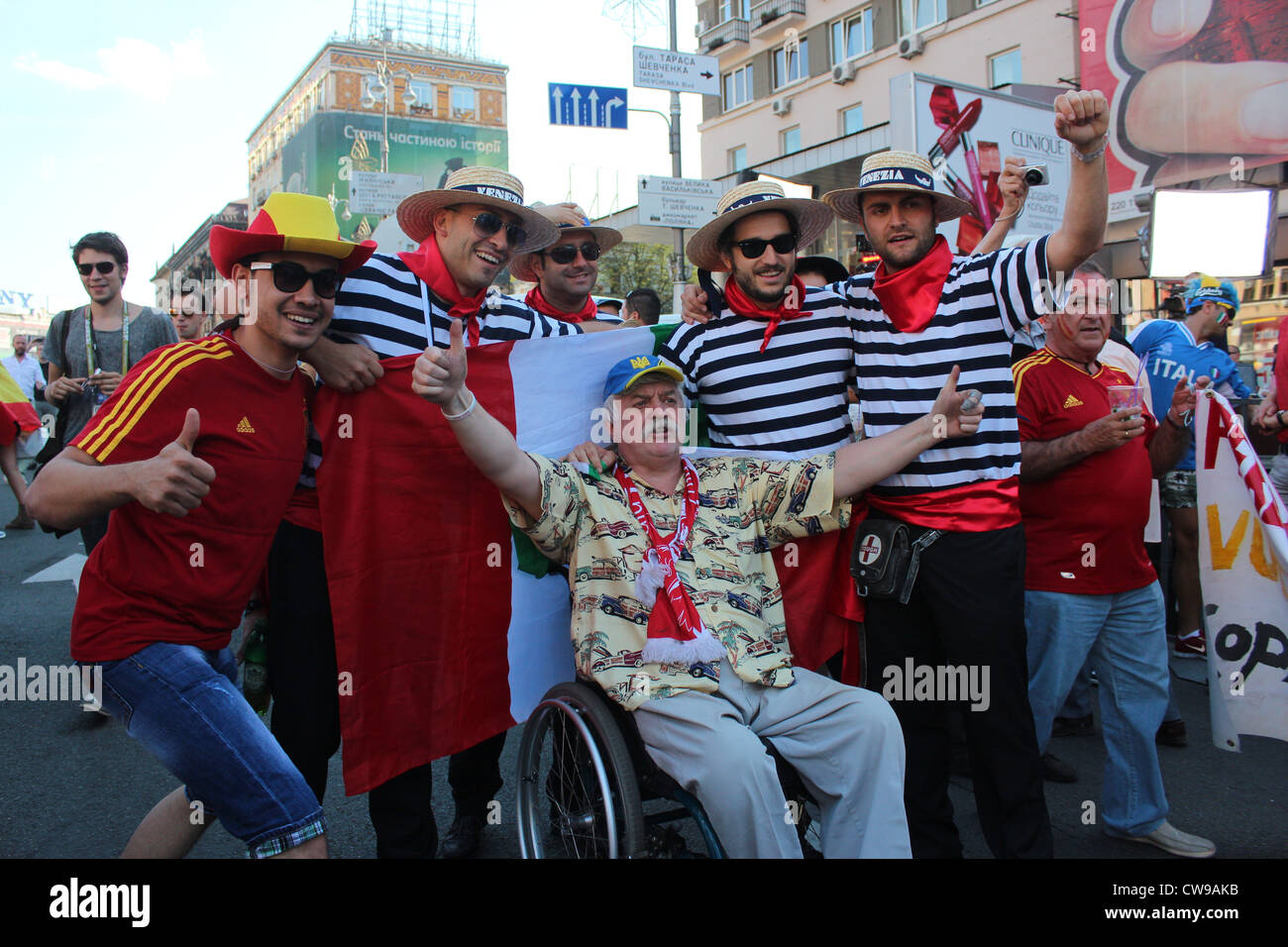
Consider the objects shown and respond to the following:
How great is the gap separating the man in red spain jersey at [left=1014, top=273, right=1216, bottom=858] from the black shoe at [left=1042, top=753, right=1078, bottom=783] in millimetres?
574

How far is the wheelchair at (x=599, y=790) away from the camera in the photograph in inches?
92.7

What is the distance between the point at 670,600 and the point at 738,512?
40cm

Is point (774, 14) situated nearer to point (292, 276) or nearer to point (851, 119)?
point (851, 119)

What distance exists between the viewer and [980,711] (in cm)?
270

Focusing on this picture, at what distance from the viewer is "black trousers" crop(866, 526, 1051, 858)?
2.68 metres

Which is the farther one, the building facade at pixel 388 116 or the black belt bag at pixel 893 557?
the building facade at pixel 388 116

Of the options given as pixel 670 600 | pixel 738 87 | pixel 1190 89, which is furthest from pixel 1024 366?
pixel 738 87

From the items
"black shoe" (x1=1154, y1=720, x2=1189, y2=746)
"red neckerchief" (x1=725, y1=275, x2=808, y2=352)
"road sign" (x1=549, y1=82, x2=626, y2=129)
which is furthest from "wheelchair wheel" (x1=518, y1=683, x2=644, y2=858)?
"road sign" (x1=549, y1=82, x2=626, y2=129)

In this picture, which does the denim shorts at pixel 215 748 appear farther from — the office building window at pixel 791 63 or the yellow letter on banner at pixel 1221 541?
the office building window at pixel 791 63

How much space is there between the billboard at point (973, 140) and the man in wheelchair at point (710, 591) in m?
4.41

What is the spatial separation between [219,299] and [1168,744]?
427cm

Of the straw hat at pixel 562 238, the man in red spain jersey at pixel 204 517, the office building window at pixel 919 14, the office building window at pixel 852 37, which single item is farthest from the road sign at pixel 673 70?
the office building window at pixel 852 37
